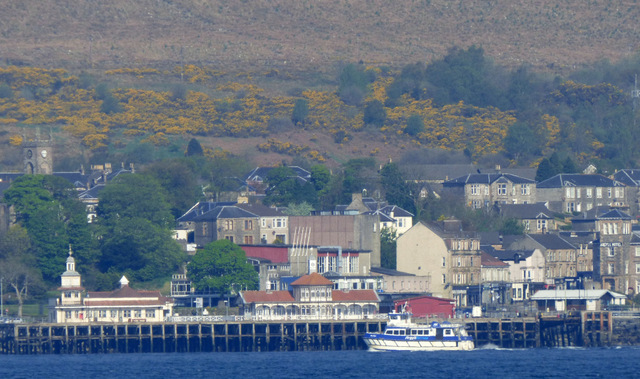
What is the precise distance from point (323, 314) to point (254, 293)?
500cm

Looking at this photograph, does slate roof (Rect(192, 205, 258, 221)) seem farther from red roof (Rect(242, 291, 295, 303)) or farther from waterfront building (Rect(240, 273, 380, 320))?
red roof (Rect(242, 291, 295, 303))

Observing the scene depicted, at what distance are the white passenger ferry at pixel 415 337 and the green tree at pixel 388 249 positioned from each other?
22076mm

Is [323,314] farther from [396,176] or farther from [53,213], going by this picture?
[396,176]

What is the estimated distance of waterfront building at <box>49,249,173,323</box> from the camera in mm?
126250

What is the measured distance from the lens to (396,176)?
6811 inches

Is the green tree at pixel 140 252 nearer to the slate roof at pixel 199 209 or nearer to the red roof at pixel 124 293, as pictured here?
the red roof at pixel 124 293

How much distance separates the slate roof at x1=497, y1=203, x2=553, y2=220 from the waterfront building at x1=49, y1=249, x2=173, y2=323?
48734 millimetres

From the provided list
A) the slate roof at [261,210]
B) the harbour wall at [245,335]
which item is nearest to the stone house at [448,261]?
the harbour wall at [245,335]

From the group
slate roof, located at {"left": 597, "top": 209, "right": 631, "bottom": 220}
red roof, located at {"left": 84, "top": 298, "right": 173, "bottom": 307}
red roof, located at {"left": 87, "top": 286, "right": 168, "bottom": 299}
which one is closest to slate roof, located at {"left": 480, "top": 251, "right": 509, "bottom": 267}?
slate roof, located at {"left": 597, "top": 209, "right": 631, "bottom": 220}

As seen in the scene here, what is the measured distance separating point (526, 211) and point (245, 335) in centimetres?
4966

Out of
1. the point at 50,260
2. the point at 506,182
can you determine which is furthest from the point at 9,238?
the point at 506,182

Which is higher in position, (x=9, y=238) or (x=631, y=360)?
(x=9, y=238)

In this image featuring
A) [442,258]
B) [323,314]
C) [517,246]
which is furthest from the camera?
[517,246]

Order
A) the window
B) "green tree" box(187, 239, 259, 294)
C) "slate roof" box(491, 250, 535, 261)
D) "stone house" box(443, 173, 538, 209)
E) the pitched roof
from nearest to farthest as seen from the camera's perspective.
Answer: "green tree" box(187, 239, 259, 294) → "slate roof" box(491, 250, 535, 261) → the pitched roof → the window → "stone house" box(443, 173, 538, 209)
